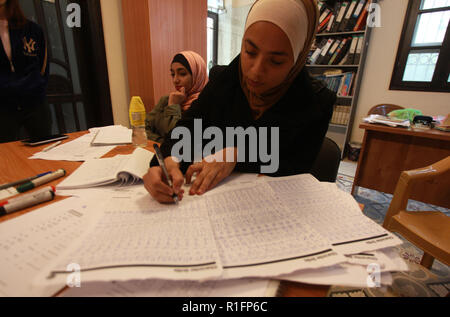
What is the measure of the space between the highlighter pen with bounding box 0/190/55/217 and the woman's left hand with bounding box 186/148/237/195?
0.35 m

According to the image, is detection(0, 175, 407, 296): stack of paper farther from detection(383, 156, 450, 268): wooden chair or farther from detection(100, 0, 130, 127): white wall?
detection(100, 0, 130, 127): white wall

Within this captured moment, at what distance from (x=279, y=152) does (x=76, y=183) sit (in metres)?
0.67

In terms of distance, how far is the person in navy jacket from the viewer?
135 cm

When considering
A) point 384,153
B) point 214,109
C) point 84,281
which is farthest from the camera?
point 384,153

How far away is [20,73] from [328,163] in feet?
6.17

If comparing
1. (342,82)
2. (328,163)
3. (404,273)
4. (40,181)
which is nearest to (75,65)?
(40,181)

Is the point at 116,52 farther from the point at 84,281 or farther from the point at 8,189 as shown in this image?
the point at 84,281

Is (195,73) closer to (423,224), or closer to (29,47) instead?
(29,47)

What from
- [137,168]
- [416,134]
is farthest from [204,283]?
[416,134]

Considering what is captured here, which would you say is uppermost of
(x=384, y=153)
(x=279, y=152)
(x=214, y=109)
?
(x=214, y=109)

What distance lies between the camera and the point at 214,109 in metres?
0.95

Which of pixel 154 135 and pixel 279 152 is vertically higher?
pixel 279 152

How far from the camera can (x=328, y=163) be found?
3.22 ft

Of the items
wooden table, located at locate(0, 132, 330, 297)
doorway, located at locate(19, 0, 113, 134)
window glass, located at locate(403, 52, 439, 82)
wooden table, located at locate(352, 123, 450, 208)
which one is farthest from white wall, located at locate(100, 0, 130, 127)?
window glass, located at locate(403, 52, 439, 82)
